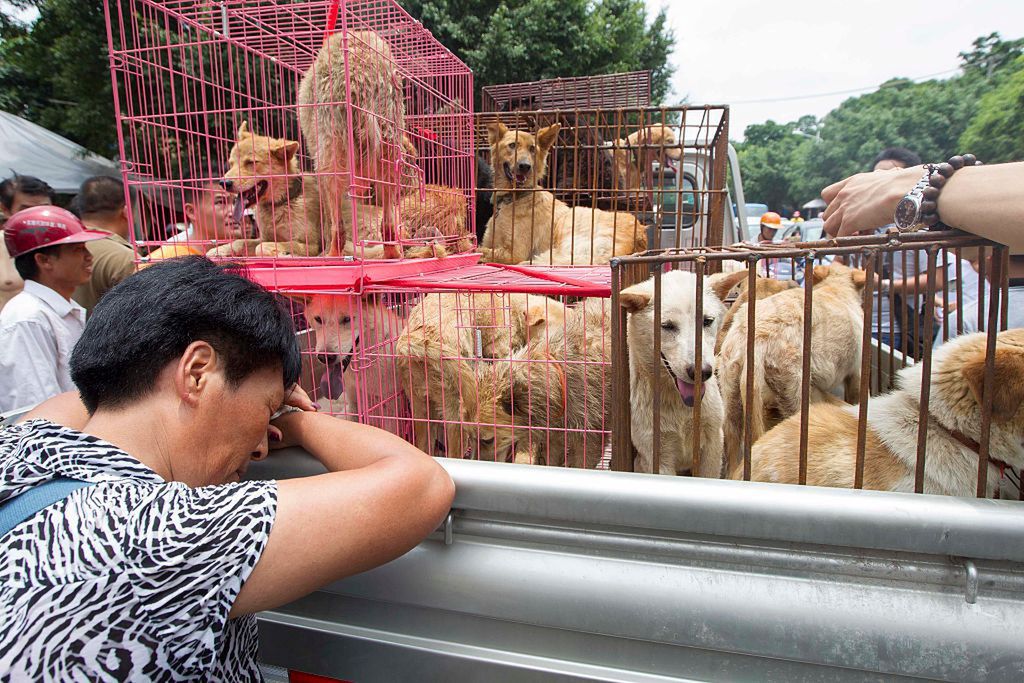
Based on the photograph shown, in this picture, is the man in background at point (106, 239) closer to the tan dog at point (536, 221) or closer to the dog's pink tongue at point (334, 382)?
the dog's pink tongue at point (334, 382)

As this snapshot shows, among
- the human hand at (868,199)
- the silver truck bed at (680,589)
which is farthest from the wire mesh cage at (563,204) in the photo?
the silver truck bed at (680,589)

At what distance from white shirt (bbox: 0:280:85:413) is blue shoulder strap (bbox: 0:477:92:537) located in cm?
260

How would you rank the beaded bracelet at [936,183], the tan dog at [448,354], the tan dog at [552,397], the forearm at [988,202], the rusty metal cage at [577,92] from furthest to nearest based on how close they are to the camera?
the rusty metal cage at [577,92]
the tan dog at [552,397]
the tan dog at [448,354]
the beaded bracelet at [936,183]
the forearm at [988,202]

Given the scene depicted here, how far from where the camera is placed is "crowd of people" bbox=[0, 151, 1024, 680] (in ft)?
2.93

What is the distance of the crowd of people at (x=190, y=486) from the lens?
892 mm

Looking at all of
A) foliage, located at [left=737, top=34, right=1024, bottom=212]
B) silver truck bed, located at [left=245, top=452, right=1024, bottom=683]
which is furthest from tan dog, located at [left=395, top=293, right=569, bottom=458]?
foliage, located at [left=737, top=34, right=1024, bottom=212]

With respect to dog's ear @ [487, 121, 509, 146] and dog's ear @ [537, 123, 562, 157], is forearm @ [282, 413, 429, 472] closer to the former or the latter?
dog's ear @ [537, 123, 562, 157]

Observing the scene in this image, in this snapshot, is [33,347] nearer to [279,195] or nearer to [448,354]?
[279,195]

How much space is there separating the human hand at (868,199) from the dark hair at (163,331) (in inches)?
56.9

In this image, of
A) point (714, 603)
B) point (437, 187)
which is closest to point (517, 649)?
point (714, 603)

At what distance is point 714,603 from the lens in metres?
1.00

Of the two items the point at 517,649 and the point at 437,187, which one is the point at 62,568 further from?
the point at 437,187

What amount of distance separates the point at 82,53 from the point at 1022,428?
14363mm

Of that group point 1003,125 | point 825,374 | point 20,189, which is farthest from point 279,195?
point 1003,125
